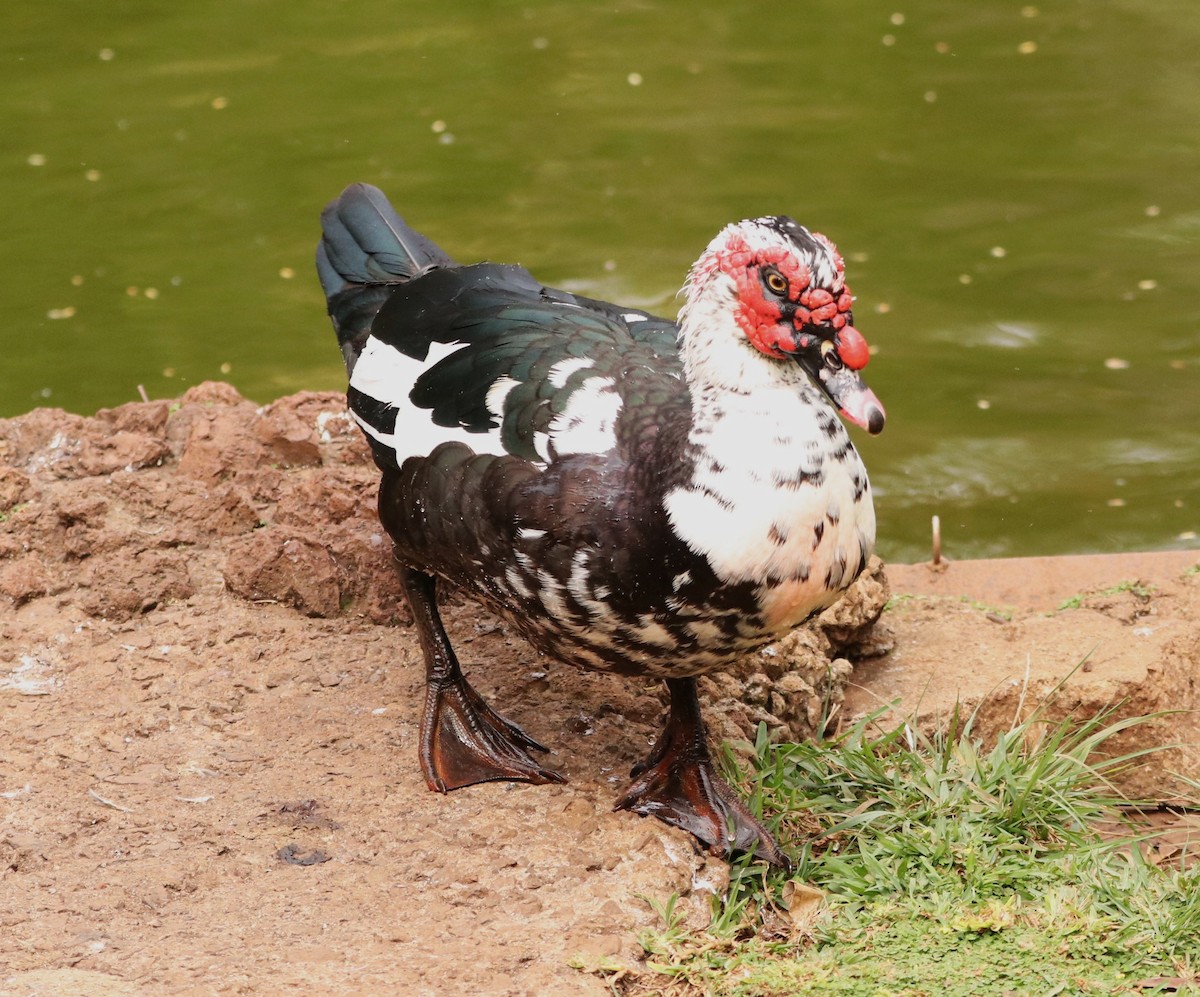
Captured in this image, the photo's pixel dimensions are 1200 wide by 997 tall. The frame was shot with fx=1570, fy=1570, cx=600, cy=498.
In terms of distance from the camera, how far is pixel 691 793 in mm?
3111

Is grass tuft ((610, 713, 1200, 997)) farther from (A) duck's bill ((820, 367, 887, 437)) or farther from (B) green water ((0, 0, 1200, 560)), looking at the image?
(B) green water ((0, 0, 1200, 560))

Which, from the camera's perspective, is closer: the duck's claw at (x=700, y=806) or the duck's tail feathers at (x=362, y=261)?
the duck's claw at (x=700, y=806)

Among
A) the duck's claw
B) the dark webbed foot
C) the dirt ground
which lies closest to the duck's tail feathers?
the dirt ground

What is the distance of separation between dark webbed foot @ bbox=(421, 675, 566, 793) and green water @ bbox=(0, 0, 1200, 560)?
7.49ft

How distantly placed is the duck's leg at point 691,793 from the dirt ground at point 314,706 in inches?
2.2

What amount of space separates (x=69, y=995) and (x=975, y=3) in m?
8.35

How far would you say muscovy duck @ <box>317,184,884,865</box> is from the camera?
Answer: 2635mm

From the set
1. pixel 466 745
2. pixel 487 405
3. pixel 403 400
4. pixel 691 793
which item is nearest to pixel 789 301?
pixel 487 405

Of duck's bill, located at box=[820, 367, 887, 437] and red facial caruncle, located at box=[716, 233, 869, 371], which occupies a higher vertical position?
red facial caruncle, located at box=[716, 233, 869, 371]

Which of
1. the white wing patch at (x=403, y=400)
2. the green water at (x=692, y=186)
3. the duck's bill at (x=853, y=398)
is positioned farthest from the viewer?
the green water at (x=692, y=186)

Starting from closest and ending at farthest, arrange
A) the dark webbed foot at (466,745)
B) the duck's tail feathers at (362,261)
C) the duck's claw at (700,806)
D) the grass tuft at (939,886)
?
the grass tuft at (939,886), the duck's claw at (700,806), the dark webbed foot at (466,745), the duck's tail feathers at (362,261)

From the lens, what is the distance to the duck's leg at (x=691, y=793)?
121 inches

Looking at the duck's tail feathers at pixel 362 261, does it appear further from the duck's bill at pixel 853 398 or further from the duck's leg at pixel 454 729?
the duck's bill at pixel 853 398

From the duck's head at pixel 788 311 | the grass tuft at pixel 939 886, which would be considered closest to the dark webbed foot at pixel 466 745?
the grass tuft at pixel 939 886
